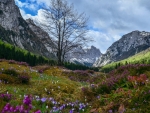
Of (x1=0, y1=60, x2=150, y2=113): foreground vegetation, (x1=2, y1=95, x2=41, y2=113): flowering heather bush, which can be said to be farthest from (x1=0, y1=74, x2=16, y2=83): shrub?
(x1=2, y1=95, x2=41, y2=113): flowering heather bush

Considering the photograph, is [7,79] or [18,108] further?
[7,79]

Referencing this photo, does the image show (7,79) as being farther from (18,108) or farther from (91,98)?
(18,108)

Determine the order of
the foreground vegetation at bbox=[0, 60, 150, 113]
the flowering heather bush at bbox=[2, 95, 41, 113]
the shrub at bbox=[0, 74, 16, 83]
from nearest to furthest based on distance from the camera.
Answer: the flowering heather bush at bbox=[2, 95, 41, 113]
the foreground vegetation at bbox=[0, 60, 150, 113]
the shrub at bbox=[0, 74, 16, 83]

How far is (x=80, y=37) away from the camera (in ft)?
89.8

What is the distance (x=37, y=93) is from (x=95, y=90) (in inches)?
76.9

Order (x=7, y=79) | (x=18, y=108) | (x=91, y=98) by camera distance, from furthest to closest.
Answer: (x=7, y=79) → (x=91, y=98) → (x=18, y=108)

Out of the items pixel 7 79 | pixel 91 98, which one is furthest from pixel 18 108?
pixel 7 79

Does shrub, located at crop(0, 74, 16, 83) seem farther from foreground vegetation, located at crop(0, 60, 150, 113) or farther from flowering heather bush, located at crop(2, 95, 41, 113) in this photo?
flowering heather bush, located at crop(2, 95, 41, 113)

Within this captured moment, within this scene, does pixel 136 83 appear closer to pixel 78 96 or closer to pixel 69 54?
pixel 78 96

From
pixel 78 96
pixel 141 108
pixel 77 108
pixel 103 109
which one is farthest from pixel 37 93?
pixel 141 108

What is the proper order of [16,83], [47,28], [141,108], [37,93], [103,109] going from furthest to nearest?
[47,28] → [16,83] → [37,93] → [103,109] → [141,108]

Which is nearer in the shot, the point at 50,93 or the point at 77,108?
the point at 77,108

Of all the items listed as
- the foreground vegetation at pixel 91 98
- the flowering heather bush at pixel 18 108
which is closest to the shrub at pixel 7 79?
the foreground vegetation at pixel 91 98

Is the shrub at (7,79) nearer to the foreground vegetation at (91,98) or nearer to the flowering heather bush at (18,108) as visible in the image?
the foreground vegetation at (91,98)
